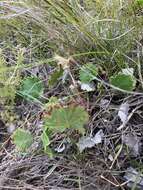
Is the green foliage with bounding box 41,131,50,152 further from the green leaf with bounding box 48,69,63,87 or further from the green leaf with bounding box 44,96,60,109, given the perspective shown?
the green leaf with bounding box 48,69,63,87

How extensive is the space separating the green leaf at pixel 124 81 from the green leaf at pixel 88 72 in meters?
0.07

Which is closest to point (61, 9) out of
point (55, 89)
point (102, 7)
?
point (102, 7)

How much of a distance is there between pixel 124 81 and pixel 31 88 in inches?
11.4

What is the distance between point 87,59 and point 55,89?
13cm

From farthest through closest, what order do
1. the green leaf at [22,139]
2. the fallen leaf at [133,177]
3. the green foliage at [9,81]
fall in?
1. the green foliage at [9,81]
2. the green leaf at [22,139]
3. the fallen leaf at [133,177]

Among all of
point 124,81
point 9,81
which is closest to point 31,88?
point 9,81

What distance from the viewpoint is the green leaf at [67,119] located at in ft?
3.87

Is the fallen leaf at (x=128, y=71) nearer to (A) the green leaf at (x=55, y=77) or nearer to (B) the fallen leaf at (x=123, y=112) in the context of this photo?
(B) the fallen leaf at (x=123, y=112)

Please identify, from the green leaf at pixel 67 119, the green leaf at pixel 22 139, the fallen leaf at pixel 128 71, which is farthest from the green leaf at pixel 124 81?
the green leaf at pixel 22 139

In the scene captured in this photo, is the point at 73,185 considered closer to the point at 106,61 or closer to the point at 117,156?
the point at 117,156

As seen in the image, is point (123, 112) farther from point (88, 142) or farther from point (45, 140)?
point (45, 140)

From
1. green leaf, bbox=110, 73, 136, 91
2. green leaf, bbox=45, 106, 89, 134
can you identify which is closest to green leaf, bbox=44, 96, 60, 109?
green leaf, bbox=45, 106, 89, 134

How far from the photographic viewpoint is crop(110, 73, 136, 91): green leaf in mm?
1259

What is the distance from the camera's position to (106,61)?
1373mm
